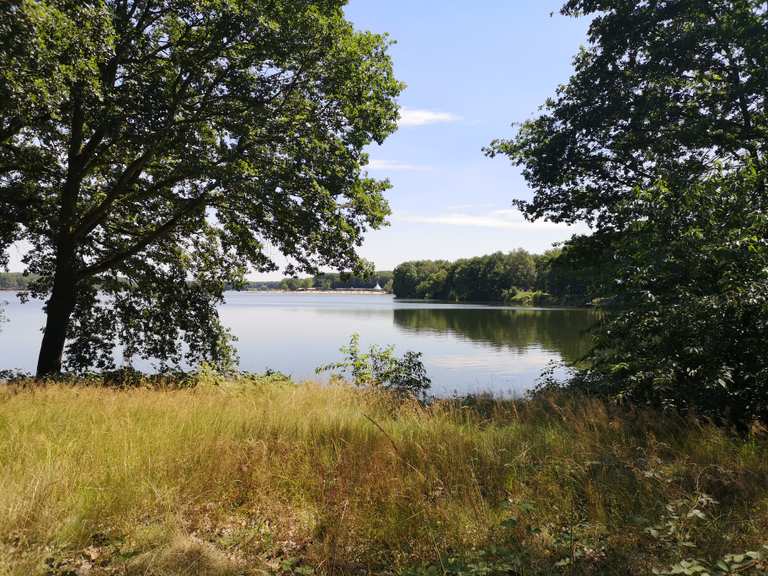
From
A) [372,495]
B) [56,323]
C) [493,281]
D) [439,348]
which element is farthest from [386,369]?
[493,281]

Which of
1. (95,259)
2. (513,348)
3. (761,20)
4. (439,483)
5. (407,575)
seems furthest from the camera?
(513,348)

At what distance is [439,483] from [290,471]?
1510 millimetres

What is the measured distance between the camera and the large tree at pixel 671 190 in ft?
19.3

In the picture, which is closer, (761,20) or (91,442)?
(91,442)

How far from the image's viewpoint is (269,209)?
531 inches

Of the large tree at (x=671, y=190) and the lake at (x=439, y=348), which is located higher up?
the large tree at (x=671, y=190)

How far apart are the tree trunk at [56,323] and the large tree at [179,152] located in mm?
35

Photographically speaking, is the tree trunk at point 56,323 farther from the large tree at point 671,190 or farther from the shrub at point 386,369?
the large tree at point 671,190

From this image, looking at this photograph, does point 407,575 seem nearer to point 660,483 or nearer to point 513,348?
point 660,483

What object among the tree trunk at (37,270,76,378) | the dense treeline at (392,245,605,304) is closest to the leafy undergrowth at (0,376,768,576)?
the tree trunk at (37,270,76,378)

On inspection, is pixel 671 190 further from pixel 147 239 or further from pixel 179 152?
pixel 147 239

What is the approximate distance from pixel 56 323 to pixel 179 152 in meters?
5.82

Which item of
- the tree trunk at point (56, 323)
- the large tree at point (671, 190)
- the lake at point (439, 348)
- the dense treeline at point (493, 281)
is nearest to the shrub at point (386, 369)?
the lake at point (439, 348)

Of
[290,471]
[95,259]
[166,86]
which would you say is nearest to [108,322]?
[95,259]
